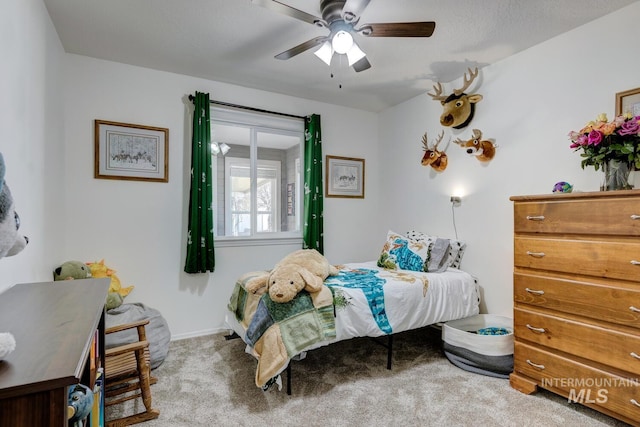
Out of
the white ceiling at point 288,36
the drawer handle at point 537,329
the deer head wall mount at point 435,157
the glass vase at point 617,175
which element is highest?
the white ceiling at point 288,36

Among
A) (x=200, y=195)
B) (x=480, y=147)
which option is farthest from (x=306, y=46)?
(x=480, y=147)

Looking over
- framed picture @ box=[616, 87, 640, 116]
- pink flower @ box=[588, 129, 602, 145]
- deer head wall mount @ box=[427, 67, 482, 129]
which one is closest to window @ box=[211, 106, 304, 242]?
deer head wall mount @ box=[427, 67, 482, 129]

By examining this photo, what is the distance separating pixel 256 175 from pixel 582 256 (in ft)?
9.51

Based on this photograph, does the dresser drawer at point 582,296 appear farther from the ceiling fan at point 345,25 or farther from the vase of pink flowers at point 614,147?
the ceiling fan at point 345,25

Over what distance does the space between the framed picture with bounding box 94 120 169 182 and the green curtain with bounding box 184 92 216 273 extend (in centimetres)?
29

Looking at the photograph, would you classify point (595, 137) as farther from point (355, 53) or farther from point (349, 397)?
point (349, 397)

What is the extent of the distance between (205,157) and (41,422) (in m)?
2.74

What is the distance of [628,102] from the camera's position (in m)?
2.11

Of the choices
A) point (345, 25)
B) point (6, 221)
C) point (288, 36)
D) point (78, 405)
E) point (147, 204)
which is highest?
point (288, 36)

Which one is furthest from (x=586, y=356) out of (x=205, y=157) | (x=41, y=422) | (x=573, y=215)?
(x=205, y=157)

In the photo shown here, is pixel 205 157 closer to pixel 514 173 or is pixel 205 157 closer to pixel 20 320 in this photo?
pixel 20 320

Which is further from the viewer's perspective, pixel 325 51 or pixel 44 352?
pixel 325 51

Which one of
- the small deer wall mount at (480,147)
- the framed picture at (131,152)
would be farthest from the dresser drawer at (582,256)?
the framed picture at (131,152)

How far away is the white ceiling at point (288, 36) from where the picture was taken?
6.93 feet
